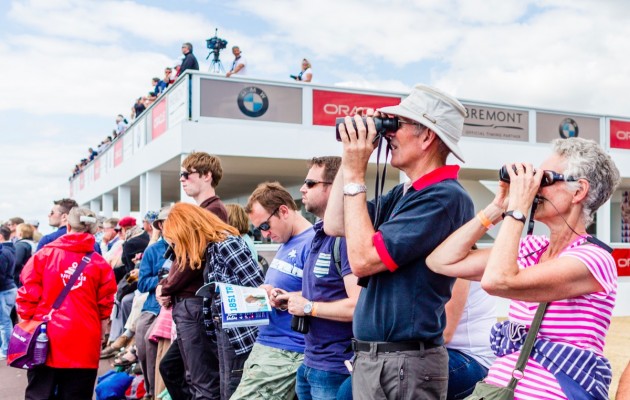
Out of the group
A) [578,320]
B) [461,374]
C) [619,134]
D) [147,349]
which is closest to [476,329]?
[461,374]

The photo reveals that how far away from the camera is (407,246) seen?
6.98 feet

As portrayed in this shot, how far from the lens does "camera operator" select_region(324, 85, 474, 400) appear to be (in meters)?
2.16

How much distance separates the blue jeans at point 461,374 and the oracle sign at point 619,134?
15159 mm

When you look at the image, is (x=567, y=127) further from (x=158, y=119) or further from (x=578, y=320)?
(x=578, y=320)

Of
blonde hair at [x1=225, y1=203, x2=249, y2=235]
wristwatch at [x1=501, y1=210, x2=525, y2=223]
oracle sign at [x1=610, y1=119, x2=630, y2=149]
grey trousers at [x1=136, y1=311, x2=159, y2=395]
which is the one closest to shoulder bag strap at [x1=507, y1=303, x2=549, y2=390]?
wristwatch at [x1=501, y1=210, x2=525, y2=223]

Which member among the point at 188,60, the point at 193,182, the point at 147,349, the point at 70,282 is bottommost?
the point at 147,349

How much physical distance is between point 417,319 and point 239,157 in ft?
33.9

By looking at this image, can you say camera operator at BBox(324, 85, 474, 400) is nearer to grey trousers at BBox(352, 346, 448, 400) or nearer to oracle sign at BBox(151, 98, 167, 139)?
grey trousers at BBox(352, 346, 448, 400)

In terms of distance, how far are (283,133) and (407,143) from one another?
10057 mm

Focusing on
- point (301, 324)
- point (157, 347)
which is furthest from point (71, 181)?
point (301, 324)

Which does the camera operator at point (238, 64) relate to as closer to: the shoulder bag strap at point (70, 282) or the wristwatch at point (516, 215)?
the shoulder bag strap at point (70, 282)

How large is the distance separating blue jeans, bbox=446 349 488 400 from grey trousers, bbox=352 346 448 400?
0.61 meters

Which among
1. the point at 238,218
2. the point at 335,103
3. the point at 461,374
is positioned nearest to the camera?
the point at 461,374

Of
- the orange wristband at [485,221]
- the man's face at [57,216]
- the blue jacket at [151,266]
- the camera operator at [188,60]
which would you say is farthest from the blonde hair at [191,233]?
the camera operator at [188,60]
